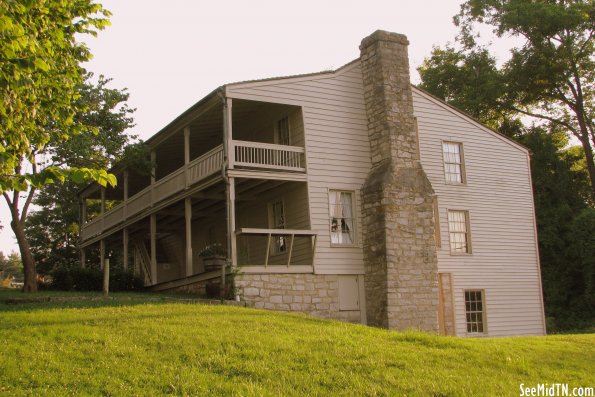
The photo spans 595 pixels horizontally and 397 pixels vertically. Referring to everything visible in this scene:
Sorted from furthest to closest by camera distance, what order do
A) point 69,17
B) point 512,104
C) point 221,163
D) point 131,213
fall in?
point 512,104 < point 131,213 < point 221,163 < point 69,17

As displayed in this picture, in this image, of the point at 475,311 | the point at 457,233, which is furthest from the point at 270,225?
the point at 475,311

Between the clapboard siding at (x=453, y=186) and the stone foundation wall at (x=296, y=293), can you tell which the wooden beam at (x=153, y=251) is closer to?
the stone foundation wall at (x=296, y=293)

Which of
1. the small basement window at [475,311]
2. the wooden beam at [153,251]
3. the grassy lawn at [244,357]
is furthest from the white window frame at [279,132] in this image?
the small basement window at [475,311]

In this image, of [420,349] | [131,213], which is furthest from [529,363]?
[131,213]

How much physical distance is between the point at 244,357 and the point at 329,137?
10.9m

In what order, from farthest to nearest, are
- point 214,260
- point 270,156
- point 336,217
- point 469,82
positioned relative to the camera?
point 469,82 < point 336,217 < point 270,156 < point 214,260

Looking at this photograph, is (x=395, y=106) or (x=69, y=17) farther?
(x=395, y=106)

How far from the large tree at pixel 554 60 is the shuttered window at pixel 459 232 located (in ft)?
45.3

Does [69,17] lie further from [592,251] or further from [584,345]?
[592,251]

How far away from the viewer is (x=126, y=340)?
456 inches

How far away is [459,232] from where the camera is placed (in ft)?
76.0

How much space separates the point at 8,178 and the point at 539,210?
26.7 meters

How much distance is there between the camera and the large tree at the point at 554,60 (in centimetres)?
3472

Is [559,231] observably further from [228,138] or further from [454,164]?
[228,138]
